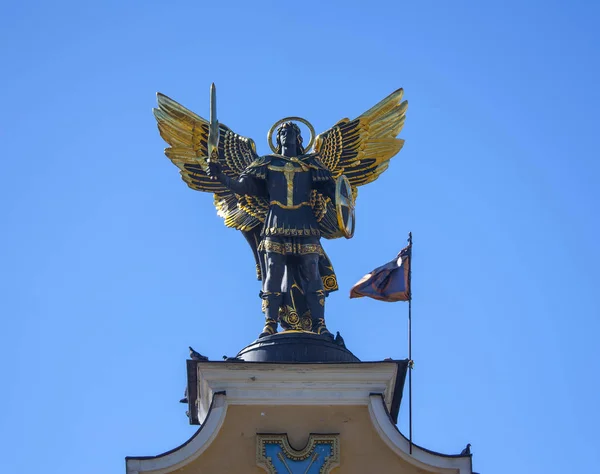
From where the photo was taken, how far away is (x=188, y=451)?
80.9ft

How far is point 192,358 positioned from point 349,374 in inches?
78.3

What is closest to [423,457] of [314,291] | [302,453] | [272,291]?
[302,453]

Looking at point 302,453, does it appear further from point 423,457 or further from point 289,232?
point 289,232

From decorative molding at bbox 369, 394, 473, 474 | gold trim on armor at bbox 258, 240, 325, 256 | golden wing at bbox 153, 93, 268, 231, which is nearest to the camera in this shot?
decorative molding at bbox 369, 394, 473, 474

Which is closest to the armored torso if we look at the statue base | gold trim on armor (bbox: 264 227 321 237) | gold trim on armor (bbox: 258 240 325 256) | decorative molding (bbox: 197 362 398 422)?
gold trim on armor (bbox: 264 227 321 237)

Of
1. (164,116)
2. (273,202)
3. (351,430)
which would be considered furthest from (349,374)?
(164,116)

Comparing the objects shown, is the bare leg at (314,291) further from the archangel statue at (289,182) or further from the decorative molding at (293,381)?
the decorative molding at (293,381)

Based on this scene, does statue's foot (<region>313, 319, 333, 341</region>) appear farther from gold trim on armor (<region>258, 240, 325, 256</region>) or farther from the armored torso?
the armored torso

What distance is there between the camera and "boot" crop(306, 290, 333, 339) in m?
26.1

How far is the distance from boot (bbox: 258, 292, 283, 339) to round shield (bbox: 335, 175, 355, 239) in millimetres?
1247

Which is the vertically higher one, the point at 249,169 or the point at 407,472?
the point at 249,169

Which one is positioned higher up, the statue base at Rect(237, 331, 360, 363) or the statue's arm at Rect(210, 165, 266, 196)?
the statue's arm at Rect(210, 165, 266, 196)

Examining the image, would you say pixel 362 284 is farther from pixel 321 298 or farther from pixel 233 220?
pixel 233 220

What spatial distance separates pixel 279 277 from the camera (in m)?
26.5
